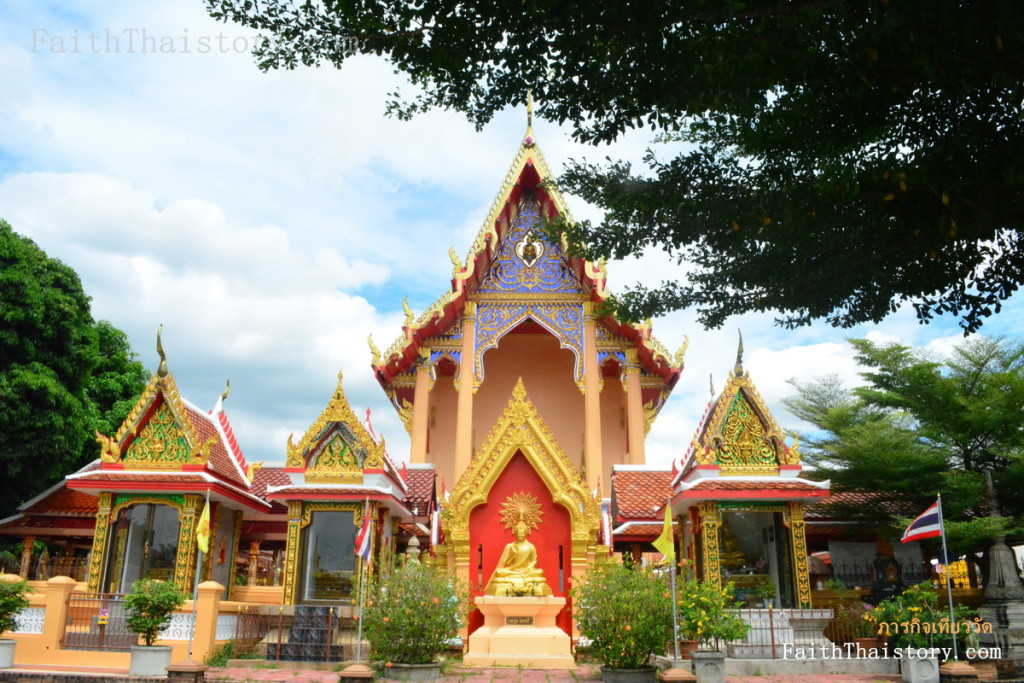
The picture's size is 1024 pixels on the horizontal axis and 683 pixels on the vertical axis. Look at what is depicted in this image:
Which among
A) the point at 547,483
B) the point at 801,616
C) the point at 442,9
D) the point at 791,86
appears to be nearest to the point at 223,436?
the point at 547,483

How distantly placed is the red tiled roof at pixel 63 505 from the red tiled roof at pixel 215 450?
2467 mm

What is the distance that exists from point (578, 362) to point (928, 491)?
23.2 ft

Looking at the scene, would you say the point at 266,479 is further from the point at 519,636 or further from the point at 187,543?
the point at 519,636

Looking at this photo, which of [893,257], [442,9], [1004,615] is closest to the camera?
[442,9]

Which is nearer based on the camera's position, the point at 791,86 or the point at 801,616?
the point at 791,86

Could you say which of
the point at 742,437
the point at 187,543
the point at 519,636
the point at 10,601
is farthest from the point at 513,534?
the point at 10,601

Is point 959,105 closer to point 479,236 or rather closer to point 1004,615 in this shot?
point 1004,615

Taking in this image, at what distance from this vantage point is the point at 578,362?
56.6ft

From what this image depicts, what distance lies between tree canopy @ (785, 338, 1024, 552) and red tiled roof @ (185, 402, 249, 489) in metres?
10.1

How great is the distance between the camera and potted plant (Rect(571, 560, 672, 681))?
8586mm

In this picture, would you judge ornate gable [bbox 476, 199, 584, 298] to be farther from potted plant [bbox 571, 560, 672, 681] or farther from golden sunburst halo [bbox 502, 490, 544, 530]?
potted plant [bbox 571, 560, 672, 681]

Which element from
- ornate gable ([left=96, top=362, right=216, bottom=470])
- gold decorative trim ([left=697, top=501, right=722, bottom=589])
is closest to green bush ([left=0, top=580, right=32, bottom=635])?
ornate gable ([left=96, top=362, right=216, bottom=470])

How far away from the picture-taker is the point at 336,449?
12078mm

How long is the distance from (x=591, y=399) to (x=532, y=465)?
493 cm
